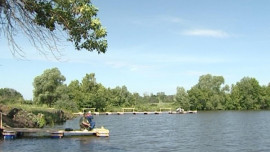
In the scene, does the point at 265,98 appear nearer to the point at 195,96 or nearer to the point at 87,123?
the point at 195,96

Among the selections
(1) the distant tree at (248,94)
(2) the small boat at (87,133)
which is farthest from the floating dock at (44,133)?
(1) the distant tree at (248,94)

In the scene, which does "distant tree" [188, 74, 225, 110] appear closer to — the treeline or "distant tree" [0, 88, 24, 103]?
the treeline

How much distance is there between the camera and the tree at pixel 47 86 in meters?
72.8

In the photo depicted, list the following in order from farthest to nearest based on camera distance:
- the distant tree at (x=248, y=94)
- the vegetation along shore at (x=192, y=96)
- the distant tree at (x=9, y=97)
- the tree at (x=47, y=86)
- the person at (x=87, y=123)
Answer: the distant tree at (x=248, y=94) → the vegetation along shore at (x=192, y=96) → the tree at (x=47, y=86) → the distant tree at (x=9, y=97) → the person at (x=87, y=123)

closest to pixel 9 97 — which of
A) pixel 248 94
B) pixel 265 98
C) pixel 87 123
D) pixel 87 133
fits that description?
pixel 87 123

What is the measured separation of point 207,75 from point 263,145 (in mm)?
110626

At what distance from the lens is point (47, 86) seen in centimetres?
7294

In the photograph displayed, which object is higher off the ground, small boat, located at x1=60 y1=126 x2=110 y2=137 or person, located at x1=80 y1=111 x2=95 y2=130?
person, located at x1=80 y1=111 x2=95 y2=130

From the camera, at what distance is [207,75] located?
136 meters

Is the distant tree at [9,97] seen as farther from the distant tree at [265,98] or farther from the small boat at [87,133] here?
the distant tree at [265,98]

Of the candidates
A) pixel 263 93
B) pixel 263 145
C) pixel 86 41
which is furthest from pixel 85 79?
pixel 86 41

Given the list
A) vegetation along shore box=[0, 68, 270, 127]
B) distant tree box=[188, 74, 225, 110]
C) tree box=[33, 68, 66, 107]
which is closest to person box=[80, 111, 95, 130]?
tree box=[33, 68, 66, 107]

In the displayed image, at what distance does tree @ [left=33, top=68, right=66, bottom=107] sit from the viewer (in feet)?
239

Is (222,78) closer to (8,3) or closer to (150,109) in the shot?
(150,109)
